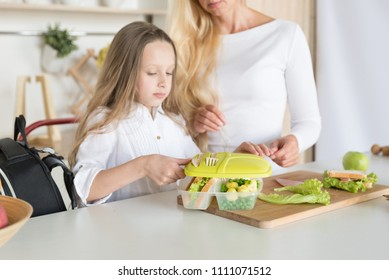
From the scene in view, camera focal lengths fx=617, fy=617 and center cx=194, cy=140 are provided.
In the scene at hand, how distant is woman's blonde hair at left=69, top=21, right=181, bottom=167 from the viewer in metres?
1.68

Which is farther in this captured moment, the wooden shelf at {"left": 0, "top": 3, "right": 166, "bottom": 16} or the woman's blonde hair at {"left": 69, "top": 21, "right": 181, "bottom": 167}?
the wooden shelf at {"left": 0, "top": 3, "right": 166, "bottom": 16}

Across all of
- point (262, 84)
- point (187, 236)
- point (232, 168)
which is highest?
point (262, 84)

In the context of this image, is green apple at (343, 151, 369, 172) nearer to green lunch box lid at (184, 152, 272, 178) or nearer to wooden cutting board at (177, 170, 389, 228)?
wooden cutting board at (177, 170, 389, 228)

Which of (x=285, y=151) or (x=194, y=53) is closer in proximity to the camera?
(x=285, y=151)

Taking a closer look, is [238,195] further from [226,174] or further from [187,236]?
[187,236]

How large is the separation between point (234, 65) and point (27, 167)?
83cm

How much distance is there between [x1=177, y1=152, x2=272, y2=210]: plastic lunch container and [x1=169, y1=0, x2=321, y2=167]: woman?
0.56 meters

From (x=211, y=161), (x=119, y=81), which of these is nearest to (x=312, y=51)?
(x=119, y=81)

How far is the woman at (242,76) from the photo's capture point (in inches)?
77.3

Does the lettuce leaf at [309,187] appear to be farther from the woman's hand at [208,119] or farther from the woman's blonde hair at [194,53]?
the woman's blonde hair at [194,53]

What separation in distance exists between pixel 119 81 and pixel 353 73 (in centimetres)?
221

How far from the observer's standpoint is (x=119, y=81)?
172 centimetres

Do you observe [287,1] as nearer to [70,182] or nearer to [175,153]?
[175,153]

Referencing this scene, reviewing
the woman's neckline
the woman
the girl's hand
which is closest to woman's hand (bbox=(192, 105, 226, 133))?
the woman
